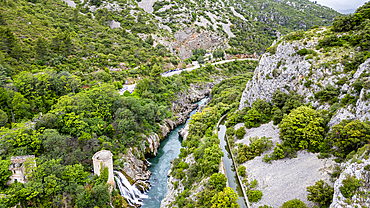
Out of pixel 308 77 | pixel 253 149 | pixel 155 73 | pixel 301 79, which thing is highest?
pixel 308 77

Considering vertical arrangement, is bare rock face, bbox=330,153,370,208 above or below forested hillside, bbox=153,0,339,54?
below

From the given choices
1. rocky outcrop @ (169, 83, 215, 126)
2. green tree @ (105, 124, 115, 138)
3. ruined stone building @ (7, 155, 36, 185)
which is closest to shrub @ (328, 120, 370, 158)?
green tree @ (105, 124, 115, 138)

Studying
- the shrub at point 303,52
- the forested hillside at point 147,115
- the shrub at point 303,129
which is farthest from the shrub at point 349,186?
the shrub at point 303,52

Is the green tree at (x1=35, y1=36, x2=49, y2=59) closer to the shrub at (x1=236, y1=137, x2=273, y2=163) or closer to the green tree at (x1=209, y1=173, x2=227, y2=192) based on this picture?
the green tree at (x1=209, y1=173, x2=227, y2=192)

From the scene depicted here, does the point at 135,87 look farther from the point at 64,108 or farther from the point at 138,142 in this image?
the point at 64,108

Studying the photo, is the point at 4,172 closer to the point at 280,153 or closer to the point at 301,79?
the point at 280,153

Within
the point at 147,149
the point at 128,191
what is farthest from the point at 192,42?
the point at 128,191

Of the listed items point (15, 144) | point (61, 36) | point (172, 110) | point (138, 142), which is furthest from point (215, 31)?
point (15, 144)
